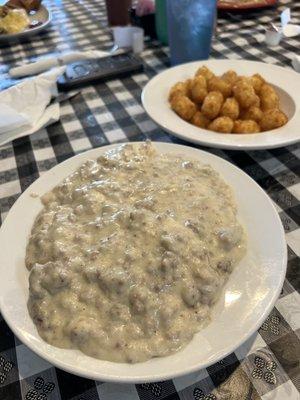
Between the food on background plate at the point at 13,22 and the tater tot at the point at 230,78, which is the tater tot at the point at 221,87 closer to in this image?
the tater tot at the point at 230,78

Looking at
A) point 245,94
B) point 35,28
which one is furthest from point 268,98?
point 35,28

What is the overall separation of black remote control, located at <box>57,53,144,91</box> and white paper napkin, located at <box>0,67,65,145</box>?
6cm

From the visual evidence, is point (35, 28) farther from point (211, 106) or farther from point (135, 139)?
point (211, 106)

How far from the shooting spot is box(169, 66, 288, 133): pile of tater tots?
118cm

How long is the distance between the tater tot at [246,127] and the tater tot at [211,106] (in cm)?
8

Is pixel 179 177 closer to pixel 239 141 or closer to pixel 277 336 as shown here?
pixel 239 141

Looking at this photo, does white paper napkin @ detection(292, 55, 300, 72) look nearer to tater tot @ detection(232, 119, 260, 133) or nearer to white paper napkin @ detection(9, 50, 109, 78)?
tater tot @ detection(232, 119, 260, 133)

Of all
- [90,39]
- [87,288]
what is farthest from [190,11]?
[87,288]

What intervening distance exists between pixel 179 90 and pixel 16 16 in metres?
1.37

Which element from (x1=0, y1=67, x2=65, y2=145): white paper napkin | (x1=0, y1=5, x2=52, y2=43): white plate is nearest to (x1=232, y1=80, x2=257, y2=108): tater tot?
(x1=0, y1=67, x2=65, y2=145): white paper napkin

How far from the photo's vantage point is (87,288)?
0.72 m

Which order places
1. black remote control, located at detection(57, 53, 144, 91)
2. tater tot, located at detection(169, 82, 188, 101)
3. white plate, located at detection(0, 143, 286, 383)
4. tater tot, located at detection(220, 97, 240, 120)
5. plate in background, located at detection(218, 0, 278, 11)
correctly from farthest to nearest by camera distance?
1. plate in background, located at detection(218, 0, 278, 11)
2. black remote control, located at detection(57, 53, 144, 91)
3. tater tot, located at detection(169, 82, 188, 101)
4. tater tot, located at detection(220, 97, 240, 120)
5. white plate, located at detection(0, 143, 286, 383)

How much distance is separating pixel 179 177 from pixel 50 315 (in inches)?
18.5

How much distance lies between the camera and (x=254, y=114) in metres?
1.21
